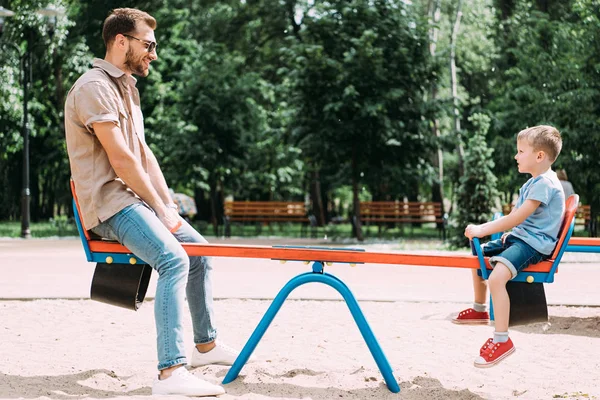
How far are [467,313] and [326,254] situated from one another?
1.11 metres

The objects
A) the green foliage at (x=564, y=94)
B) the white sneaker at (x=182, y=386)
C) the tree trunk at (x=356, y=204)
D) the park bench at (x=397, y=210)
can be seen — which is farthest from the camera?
the park bench at (x=397, y=210)

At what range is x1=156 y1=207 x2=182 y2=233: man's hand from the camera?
4492mm

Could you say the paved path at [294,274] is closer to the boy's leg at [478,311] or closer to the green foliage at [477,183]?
the green foliage at [477,183]

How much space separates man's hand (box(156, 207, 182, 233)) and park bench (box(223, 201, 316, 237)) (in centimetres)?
1828

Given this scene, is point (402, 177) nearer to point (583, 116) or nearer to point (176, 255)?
point (583, 116)

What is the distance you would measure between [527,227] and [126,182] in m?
2.14

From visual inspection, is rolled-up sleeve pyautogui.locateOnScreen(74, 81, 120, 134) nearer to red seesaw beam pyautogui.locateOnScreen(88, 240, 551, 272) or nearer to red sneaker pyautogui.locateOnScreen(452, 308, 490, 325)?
red seesaw beam pyautogui.locateOnScreen(88, 240, 551, 272)

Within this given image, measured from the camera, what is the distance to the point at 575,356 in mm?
5648

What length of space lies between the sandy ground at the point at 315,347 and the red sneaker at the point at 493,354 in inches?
6.0

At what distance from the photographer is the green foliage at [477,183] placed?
16.8 metres

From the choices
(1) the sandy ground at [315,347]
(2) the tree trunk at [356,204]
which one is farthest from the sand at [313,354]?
(2) the tree trunk at [356,204]

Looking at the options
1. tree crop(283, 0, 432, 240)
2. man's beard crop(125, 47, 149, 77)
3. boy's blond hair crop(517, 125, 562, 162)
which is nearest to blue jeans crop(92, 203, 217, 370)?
man's beard crop(125, 47, 149, 77)

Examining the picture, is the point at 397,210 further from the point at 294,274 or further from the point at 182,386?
the point at 182,386

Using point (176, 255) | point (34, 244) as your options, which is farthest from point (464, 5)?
point (176, 255)
